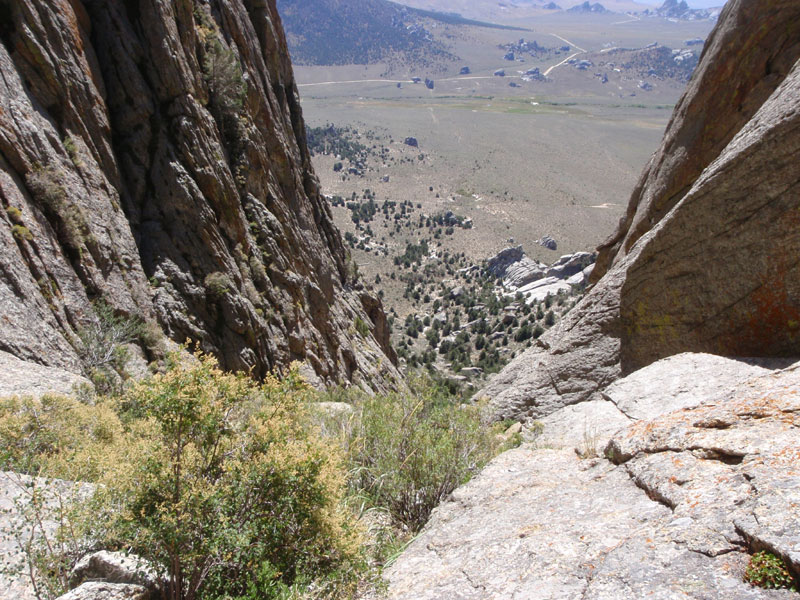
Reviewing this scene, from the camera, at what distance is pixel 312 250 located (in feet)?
88.3

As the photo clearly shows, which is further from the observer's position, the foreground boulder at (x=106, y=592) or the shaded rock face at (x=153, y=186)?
the shaded rock face at (x=153, y=186)

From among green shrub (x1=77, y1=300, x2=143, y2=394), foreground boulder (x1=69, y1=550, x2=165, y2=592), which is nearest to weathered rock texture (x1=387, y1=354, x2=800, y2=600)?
foreground boulder (x1=69, y1=550, x2=165, y2=592)

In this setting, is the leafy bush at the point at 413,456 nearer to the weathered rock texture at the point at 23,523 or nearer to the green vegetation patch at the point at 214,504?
the green vegetation patch at the point at 214,504

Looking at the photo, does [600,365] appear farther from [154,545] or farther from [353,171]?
[353,171]

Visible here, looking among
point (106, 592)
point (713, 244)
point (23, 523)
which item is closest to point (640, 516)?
point (106, 592)

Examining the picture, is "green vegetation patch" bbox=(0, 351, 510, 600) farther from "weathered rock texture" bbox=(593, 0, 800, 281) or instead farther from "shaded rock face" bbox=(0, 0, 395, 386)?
"weathered rock texture" bbox=(593, 0, 800, 281)

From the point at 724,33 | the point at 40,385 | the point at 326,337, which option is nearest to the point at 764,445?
the point at 40,385

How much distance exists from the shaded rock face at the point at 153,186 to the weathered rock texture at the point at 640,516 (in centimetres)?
931

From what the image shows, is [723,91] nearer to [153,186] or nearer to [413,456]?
[413,456]

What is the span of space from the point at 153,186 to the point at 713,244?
52.7ft

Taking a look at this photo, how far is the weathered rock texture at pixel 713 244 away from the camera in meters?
8.95

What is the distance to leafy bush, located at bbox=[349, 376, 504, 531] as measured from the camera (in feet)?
23.4

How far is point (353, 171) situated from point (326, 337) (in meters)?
107

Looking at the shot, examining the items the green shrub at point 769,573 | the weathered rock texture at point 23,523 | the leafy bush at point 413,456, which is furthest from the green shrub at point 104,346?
the green shrub at point 769,573
